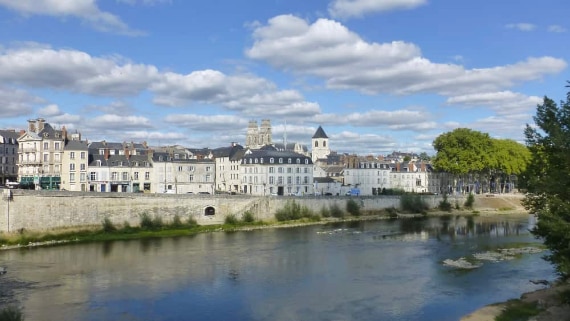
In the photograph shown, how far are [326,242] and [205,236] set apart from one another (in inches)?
360

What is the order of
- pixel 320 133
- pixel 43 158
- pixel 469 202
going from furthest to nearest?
1. pixel 320 133
2. pixel 469 202
3. pixel 43 158

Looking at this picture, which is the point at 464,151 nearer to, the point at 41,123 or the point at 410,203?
the point at 410,203

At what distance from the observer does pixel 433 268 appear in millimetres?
26938

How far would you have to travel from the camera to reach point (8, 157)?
57.6 meters

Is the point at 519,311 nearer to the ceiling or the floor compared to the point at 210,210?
nearer to the floor

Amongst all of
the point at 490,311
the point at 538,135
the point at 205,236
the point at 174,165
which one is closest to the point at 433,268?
the point at 490,311

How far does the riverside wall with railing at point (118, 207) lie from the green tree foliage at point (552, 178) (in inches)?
1213

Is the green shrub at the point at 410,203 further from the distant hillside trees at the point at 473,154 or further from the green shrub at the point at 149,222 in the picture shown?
the green shrub at the point at 149,222

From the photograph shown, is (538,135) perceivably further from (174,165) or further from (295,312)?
(174,165)

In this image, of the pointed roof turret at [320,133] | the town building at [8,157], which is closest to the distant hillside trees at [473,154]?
the pointed roof turret at [320,133]

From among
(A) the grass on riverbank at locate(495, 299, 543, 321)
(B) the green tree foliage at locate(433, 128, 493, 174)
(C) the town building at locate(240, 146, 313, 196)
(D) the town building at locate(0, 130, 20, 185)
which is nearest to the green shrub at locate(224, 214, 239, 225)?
(C) the town building at locate(240, 146, 313, 196)

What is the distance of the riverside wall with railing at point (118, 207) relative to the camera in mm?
35750

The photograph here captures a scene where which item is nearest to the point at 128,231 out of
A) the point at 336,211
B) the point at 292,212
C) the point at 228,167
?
the point at 292,212

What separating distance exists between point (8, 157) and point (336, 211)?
35540mm
